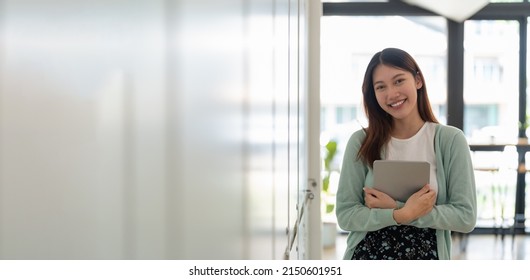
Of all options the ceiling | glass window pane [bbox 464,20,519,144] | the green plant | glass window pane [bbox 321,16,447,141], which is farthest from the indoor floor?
Result: the ceiling

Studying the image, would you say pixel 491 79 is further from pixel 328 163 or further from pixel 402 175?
pixel 402 175

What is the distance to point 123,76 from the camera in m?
0.26

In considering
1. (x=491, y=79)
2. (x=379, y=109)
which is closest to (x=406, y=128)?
(x=379, y=109)

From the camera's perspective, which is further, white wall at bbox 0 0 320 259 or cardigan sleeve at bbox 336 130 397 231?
cardigan sleeve at bbox 336 130 397 231

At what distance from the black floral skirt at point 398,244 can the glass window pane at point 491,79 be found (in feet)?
14.1

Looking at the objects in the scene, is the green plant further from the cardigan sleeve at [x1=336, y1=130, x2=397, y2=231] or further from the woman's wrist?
the woman's wrist

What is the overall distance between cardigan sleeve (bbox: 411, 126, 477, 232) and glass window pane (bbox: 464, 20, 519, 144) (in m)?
4.22

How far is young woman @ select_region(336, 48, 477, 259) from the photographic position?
154 cm

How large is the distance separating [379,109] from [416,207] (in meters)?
0.29

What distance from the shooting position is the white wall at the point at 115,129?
19cm

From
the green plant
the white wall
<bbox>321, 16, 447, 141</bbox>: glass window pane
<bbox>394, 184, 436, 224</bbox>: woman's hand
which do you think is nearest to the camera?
the white wall

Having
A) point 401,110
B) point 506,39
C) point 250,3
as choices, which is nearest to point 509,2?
point 506,39

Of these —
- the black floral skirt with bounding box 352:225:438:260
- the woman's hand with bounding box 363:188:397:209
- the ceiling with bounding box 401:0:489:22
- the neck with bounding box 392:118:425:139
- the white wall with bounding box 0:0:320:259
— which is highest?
the ceiling with bounding box 401:0:489:22
